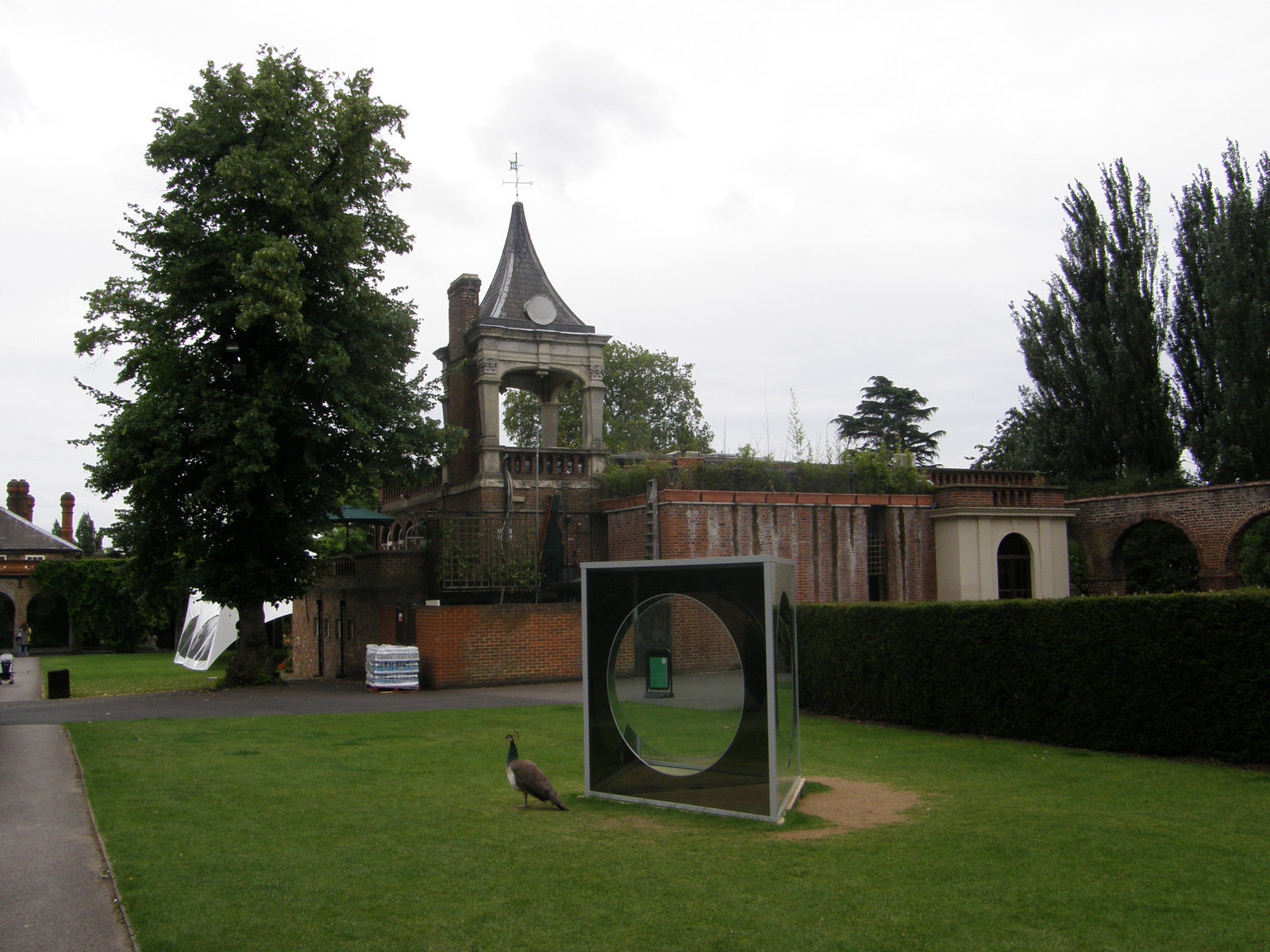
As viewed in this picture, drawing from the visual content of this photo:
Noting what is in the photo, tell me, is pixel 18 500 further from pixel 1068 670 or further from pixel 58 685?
pixel 1068 670

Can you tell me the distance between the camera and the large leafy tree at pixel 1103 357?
37094 millimetres

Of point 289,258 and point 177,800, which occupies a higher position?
point 289,258

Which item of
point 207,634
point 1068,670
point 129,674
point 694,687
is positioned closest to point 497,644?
point 1068,670

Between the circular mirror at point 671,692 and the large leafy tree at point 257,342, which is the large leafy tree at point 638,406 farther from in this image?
the circular mirror at point 671,692

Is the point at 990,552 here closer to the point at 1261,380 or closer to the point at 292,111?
the point at 1261,380

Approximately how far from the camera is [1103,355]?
37.9 meters

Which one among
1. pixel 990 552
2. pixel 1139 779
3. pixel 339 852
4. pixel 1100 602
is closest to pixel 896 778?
pixel 1139 779

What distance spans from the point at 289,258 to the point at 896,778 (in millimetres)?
15008

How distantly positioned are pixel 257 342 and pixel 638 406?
32.4 meters

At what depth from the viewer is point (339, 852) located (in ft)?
24.5

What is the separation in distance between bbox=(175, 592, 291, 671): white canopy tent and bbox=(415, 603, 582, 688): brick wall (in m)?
12.9

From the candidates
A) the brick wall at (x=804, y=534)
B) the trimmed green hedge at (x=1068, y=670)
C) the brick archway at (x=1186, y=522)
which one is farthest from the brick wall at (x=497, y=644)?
the brick archway at (x=1186, y=522)

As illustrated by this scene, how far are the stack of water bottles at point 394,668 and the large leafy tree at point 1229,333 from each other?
26.7 meters

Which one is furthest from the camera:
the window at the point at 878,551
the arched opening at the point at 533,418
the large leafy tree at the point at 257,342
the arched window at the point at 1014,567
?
the arched opening at the point at 533,418
